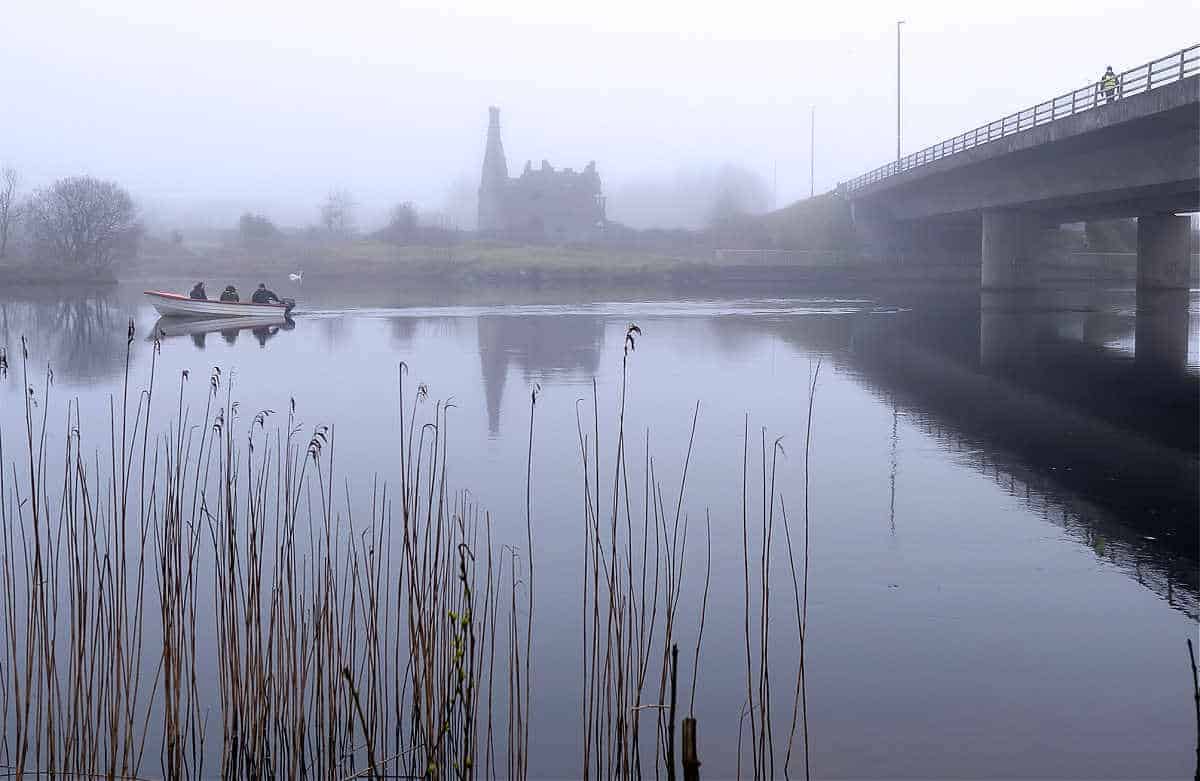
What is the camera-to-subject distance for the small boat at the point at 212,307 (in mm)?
46844

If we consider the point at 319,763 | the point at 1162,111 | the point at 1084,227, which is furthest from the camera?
the point at 1084,227

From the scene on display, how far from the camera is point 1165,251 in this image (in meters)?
62.5

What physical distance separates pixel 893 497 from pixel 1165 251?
54.1 metres

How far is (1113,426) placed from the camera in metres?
19.8

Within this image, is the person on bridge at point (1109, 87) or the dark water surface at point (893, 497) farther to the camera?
the person on bridge at point (1109, 87)

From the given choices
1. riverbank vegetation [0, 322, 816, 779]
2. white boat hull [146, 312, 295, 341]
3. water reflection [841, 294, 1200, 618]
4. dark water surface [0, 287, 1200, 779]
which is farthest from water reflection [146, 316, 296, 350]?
riverbank vegetation [0, 322, 816, 779]

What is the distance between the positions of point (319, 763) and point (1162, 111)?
38674mm

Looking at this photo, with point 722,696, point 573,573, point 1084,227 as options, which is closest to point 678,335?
point 573,573

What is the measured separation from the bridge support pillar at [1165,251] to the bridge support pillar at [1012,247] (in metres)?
5.30

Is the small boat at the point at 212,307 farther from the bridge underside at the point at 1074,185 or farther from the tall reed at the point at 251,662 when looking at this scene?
the tall reed at the point at 251,662

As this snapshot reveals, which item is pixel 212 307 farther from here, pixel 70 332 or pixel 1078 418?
pixel 1078 418

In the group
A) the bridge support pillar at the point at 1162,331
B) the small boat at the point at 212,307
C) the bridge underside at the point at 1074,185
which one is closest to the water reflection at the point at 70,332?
the small boat at the point at 212,307

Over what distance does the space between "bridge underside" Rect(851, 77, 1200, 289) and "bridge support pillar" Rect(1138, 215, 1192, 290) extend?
0.05 metres

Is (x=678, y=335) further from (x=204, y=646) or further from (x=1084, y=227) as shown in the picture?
(x=1084, y=227)
